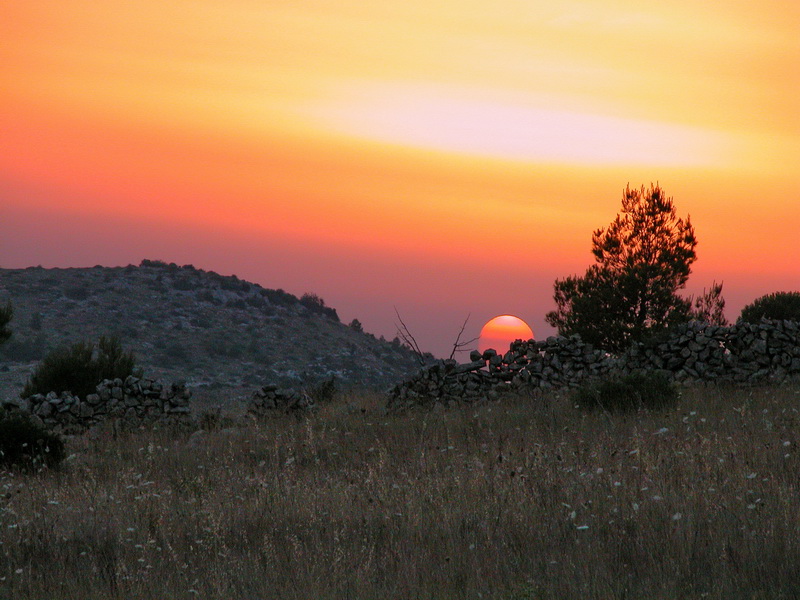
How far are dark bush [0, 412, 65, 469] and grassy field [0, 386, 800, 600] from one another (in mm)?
757

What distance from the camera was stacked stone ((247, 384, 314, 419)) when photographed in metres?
22.4

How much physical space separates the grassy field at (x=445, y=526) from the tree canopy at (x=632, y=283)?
41.4 feet

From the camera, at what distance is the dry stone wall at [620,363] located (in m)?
20.6

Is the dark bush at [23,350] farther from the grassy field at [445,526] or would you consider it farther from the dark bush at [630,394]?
the dark bush at [630,394]

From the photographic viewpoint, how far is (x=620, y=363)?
21.4m

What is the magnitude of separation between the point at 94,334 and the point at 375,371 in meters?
20.7

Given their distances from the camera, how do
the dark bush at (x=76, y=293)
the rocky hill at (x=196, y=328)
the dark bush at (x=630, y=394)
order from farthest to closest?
the dark bush at (x=76, y=293) < the rocky hill at (x=196, y=328) < the dark bush at (x=630, y=394)

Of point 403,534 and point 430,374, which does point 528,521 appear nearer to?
point 403,534

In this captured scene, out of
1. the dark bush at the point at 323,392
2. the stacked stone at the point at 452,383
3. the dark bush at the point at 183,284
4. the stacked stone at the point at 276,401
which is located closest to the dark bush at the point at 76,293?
the dark bush at the point at 183,284

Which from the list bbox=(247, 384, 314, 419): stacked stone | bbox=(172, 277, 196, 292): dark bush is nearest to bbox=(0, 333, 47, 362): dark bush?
bbox=(172, 277, 196, 292): dark bush

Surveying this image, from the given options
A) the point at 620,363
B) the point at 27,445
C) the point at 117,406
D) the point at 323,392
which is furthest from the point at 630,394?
the point at 117,406

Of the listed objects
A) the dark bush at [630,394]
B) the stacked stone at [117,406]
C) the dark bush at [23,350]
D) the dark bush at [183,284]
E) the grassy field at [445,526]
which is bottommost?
the dark bush at [23,350]

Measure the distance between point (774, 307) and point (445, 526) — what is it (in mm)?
20713

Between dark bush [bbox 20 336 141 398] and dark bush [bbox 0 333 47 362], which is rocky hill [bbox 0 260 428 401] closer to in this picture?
dark bush [bbox 0 333 47 362]
